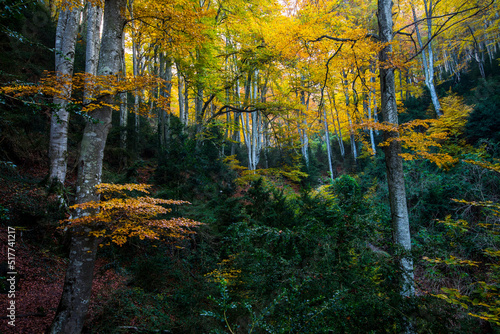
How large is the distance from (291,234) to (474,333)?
6.52 feet

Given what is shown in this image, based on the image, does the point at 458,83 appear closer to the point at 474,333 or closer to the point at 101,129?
the point at 474,333

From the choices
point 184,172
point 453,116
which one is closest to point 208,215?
point 184,172

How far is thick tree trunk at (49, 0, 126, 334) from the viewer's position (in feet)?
10.2

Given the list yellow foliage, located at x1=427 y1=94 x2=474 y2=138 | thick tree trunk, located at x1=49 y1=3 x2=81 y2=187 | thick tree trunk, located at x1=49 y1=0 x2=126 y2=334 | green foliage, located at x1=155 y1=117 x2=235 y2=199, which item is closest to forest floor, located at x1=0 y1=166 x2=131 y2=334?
thick tree trunk, located at x1=49 y1=3 x2=81 y2=187

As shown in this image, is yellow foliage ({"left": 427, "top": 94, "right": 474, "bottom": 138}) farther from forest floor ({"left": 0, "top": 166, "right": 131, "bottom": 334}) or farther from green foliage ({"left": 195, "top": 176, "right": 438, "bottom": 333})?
forest floor ({"left": 0, "top": 166, "right": 131, "bottom": 334})

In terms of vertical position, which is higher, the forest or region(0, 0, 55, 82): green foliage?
region(0, 0, 55, 82): green foliage

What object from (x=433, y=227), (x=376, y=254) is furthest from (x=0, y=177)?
(x=433, y=227)

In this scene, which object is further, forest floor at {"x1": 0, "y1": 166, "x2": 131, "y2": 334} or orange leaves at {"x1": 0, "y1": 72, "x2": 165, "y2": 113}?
forest floor at {"x1": 0, "y1": 166, "x2": 131, "y2": 334}

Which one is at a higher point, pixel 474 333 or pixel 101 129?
pixel 101 129

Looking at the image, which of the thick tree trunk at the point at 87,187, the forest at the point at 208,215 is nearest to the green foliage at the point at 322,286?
the forest at the point at 208,215

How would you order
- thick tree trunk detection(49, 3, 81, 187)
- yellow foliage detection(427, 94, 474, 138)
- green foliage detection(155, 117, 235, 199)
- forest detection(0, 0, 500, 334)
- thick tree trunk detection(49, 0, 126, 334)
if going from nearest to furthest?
1. forest detection(0, 0, 500, 334)
2. thick tree trunk detection(49, 0, 126, 334)
3. thick tree trunk detection(49, 3, 81, 187)
4. green foliage detection(155, 117, 235, 199)
5. yellow foliage detection(427, 94, 474, 138)

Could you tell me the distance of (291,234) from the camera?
3348 millimetres

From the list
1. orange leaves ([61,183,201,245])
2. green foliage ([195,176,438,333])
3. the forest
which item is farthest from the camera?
orange leaves ([61,183,201,245])

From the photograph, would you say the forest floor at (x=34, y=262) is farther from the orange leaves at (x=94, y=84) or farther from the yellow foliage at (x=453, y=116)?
the yellow foliage at (x=453, y=116)
